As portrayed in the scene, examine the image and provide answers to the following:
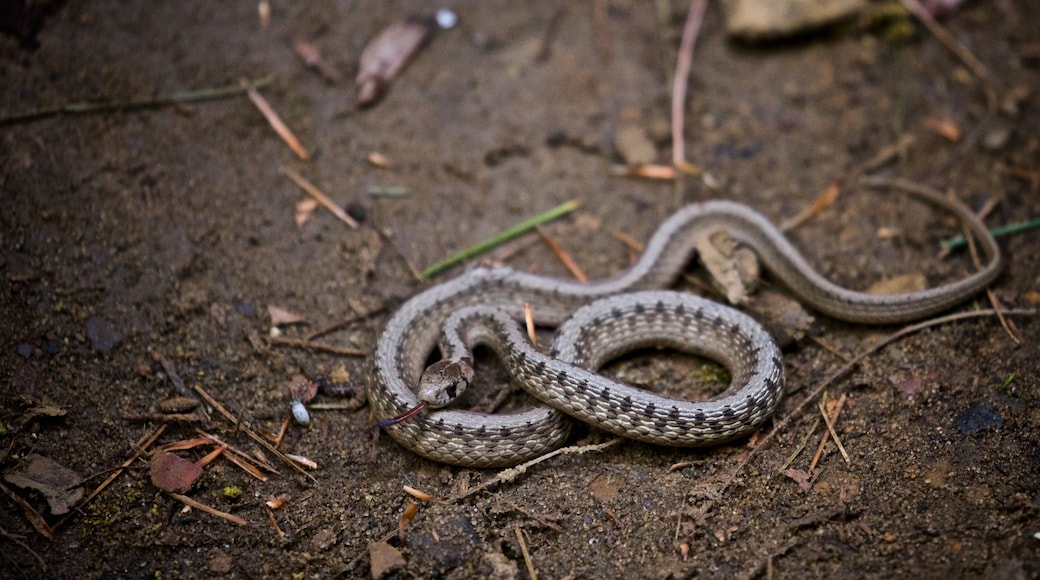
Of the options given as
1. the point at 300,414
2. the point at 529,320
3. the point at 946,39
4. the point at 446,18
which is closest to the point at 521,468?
the point at 529,320

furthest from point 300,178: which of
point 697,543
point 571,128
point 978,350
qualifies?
point 978,350

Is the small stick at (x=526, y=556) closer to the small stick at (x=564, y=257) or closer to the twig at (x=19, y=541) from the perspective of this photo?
the small stick at (x=564, y=257)

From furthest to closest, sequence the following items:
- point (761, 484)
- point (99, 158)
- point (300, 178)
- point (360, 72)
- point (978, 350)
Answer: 1. point (360, 72)
2. point (300, 178)
3. point (99, 158)
4. point (978, 350)
5. point (761, 484)

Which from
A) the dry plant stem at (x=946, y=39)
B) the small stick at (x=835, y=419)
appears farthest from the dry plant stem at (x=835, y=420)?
the dry plant stem at (x=946, y=39)

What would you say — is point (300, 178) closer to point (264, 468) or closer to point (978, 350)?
point (264, 468)

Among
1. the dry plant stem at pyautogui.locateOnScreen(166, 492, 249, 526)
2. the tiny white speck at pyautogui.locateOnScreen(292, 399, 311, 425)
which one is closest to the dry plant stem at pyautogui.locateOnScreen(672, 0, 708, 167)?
the tiny white speck at pyautogui.locateOnScreen(292, 399, 311, 425)

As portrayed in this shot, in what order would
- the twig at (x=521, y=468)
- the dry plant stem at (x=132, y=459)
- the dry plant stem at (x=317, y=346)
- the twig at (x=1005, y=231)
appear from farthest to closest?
the twig at (x=1005, y=231)
the dry plant stem at (x=317, y=346)
the twig at (x=521, y=468)
the dry plant stem at (x=132, y=459)

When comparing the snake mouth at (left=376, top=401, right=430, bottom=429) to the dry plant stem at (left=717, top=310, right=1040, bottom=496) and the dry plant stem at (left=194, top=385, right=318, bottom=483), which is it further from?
the dry plant stem at (left=717, top=310, right=1040, bottom=496)
